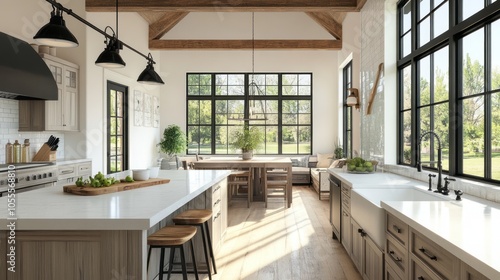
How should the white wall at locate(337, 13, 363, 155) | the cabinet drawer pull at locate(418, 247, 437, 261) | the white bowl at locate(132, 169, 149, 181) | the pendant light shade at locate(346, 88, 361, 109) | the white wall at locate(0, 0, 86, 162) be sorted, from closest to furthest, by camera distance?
the cabinet drawer pull at locate(418, 247, 437, 261)
the white bowl at locate(132, 169, 149, 181)
the white wall at locate(0, 0, 86, 162)
the pendant light shade at locate(346, 88, 361, 109)
the white wall at locate(337, 13, 363, 155)

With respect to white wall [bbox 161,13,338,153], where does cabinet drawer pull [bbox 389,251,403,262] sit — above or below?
below

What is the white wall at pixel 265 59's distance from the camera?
35.3ft

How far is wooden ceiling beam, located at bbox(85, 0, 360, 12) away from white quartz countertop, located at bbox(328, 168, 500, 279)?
472cm

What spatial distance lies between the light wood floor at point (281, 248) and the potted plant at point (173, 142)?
12.8 ft

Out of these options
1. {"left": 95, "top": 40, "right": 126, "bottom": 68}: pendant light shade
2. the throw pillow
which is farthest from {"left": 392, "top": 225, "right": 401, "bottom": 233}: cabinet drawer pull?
the throw pillow

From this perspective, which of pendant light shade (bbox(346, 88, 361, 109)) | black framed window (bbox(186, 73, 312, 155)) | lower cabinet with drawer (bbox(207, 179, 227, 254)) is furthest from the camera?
black framed window (bbox(186, 73, 312, 155))

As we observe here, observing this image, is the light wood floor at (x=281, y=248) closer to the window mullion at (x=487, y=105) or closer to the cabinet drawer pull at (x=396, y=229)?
the cabinet drawer pull at (x=396, y=229)

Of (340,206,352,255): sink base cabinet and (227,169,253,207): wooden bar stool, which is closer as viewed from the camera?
(340,206,352,255): sink base cabinet

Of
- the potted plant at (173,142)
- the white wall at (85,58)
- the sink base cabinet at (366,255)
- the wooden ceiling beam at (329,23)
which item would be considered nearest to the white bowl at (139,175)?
the sink base cabinet at (366,255)

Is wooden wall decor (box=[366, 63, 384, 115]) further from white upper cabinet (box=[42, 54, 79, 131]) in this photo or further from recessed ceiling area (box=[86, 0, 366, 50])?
white upper cabinet (box=[42, 54, 79, 131])

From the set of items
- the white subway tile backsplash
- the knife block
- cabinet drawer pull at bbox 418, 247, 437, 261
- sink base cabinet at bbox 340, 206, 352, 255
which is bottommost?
sink base cabinet at bbox 340, 206, 352, 255

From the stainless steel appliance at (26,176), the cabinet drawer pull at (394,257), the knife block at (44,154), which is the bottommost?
the cabinet drawer pull at (394,257)

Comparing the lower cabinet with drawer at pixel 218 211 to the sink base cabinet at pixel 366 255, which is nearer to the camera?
the sink base cabinet at pixel 366 255

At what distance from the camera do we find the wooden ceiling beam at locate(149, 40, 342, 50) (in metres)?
9.91
